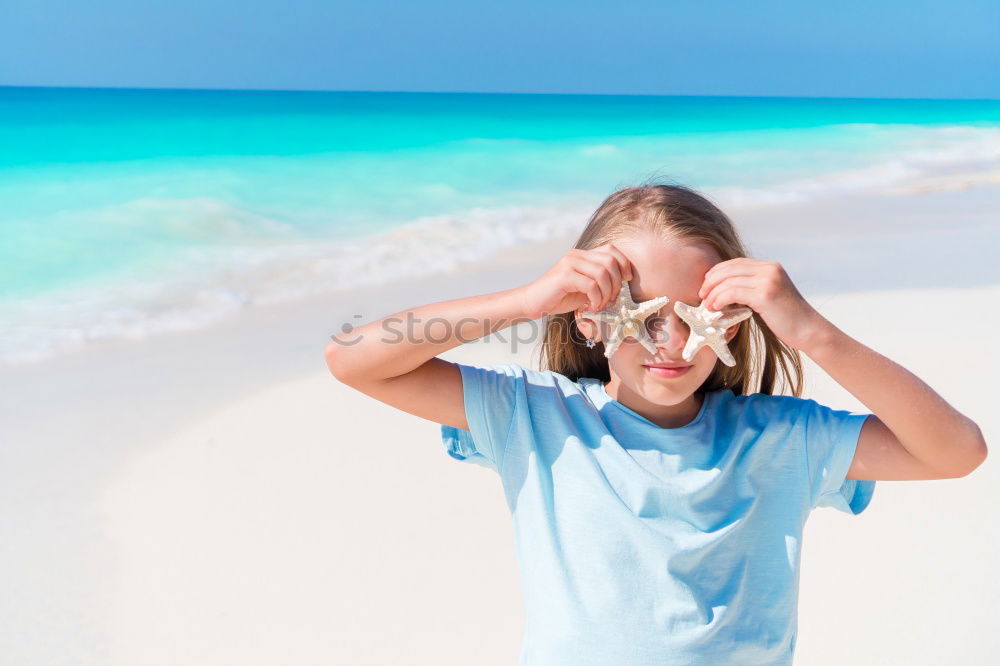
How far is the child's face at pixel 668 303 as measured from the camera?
173 cm

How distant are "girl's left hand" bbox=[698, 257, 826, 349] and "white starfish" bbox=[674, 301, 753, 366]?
24mm

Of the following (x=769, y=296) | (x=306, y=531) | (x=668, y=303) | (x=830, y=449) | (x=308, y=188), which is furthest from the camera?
(x=308, y=188)

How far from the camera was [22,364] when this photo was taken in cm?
500

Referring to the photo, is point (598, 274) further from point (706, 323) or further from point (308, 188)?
point (308, 188)

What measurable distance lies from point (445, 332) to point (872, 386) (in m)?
0.79

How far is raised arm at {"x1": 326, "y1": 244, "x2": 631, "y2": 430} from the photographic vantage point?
5.44 ft

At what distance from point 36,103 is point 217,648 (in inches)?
1359

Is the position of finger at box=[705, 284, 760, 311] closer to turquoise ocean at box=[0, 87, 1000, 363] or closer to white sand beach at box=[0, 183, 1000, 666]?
white sand beach at box=[0, 183, 1000, 666]

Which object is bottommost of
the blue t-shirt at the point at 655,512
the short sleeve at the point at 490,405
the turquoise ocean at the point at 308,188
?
the blue t-shirt at the point at 655,512

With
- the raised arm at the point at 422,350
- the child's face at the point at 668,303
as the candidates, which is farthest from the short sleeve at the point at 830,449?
the raised arm at the point at 422,350

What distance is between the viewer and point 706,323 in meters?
1.66

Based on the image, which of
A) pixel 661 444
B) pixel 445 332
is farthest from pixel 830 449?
pixel 445 332

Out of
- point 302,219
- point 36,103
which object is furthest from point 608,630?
point 36,103

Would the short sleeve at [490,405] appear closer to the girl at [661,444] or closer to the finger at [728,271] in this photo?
the girl at [661,444]
